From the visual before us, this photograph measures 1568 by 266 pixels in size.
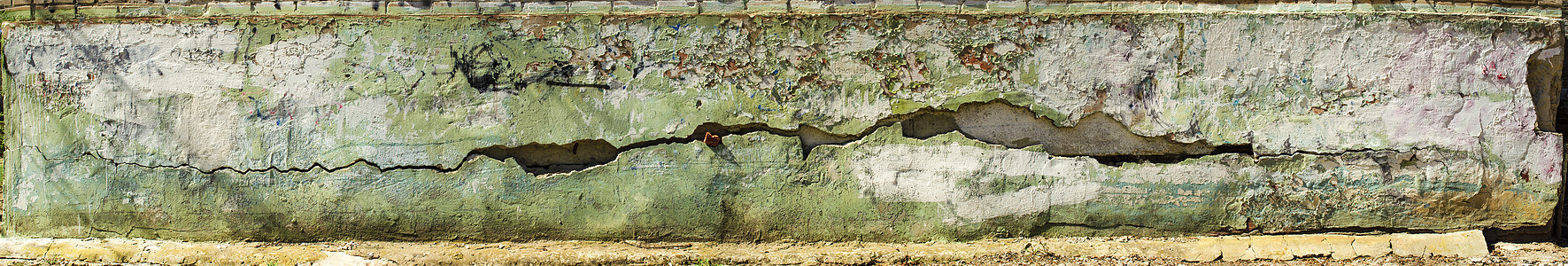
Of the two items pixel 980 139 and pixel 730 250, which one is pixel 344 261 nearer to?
pixel 730 250

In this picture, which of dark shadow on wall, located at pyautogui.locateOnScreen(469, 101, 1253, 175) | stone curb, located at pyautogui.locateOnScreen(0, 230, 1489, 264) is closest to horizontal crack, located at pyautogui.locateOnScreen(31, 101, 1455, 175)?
dark shadow on wall, located at pyautogui.locateOnScreen(469, 101, 1253, 175)

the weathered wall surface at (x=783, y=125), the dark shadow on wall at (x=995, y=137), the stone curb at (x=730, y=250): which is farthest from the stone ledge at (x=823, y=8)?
the stone curb at (x=730, y=250)

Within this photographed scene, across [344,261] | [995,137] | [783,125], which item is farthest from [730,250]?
[344,261]

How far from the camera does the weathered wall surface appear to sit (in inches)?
103

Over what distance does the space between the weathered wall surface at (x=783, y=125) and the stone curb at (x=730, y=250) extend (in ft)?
0.16

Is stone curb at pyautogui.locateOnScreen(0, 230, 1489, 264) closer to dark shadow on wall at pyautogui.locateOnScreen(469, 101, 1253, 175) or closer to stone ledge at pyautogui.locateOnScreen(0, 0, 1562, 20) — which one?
dark shadow on wall at pyautogui.locateOnScreen(469, 101, 1253, 175)

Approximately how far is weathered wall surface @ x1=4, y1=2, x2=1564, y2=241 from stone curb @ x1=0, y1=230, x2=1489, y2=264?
0.16 feet

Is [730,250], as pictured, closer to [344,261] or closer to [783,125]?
[783,125]

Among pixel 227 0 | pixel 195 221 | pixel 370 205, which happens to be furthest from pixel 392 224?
pixel 227 0

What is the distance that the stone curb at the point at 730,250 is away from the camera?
2.67 meters

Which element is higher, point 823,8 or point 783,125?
point 823,8

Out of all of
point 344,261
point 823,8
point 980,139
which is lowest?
point 344,261

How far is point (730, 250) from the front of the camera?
272cm

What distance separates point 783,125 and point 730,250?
0.45 metres
